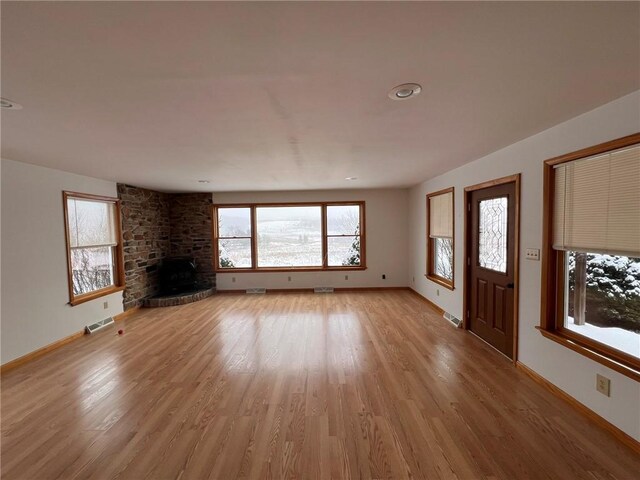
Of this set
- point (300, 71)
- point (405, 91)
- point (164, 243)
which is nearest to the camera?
point (300, 71)

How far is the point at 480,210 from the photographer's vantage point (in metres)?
3.80

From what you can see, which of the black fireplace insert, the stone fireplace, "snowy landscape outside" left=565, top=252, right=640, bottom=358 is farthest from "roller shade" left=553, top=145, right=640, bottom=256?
the black fireplace insert

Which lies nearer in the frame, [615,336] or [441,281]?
[615,336]

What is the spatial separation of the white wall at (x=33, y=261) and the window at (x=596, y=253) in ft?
18.3

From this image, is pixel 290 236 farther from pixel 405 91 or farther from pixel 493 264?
pixel 405 91

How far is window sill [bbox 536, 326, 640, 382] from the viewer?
6.09 feet

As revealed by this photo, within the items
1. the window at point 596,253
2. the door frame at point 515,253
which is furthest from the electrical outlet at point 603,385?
the door frame at point 515,253

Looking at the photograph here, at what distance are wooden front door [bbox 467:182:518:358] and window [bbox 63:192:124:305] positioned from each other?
5.66 m

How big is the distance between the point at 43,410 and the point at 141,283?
11.4 feet

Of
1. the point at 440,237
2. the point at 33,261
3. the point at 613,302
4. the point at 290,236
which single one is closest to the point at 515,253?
the point at 613,302

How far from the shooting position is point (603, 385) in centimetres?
207

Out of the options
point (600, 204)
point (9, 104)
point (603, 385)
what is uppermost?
point (9, 104)

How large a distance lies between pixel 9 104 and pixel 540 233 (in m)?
4.21

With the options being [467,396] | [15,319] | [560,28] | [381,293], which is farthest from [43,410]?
[381,293]
